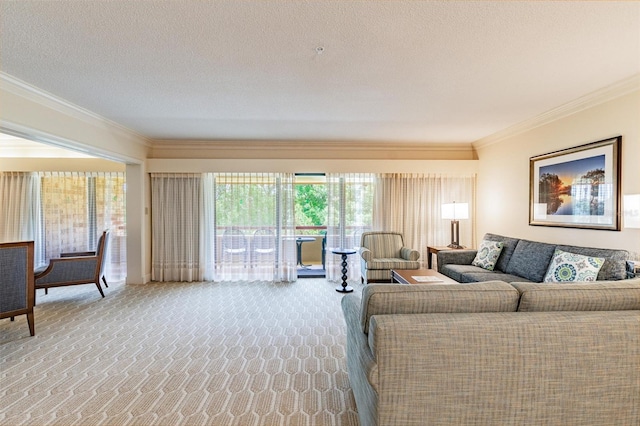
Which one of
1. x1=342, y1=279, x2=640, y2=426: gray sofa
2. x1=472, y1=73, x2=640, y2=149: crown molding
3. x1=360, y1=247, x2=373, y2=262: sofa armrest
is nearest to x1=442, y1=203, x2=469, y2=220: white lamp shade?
x1=472, y1=73, x2=640, y2=149: crown molding

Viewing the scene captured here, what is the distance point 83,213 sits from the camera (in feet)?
17.9

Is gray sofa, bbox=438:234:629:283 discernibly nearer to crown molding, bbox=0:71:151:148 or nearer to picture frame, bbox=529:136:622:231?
picture frame, bbox=529:136:622:231

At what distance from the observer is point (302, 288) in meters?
4.93

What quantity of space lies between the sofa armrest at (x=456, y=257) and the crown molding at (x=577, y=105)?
74.0 inches

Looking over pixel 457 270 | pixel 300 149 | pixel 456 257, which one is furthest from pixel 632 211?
pixel 300 149

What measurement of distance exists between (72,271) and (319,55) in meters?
4.29

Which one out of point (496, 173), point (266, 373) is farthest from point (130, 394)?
point (496, 173)

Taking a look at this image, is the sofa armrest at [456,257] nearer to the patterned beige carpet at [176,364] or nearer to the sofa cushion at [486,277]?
the sofa cushion at [486,277]

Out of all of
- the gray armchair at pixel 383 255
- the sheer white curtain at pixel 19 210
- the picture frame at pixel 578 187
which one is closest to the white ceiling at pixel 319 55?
the picture frame at pixel 578 187

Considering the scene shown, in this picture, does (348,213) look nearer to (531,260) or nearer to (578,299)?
(531,260)

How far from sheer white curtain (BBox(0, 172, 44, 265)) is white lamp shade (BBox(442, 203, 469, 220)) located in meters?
7.09

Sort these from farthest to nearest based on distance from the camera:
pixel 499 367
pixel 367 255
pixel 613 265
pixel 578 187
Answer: pixel 367 255 < pixel 578 187 < pixel 613 265 < pixel 499 367

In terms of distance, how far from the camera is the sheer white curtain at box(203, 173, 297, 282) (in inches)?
211

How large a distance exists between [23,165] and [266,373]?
19.8 ft
